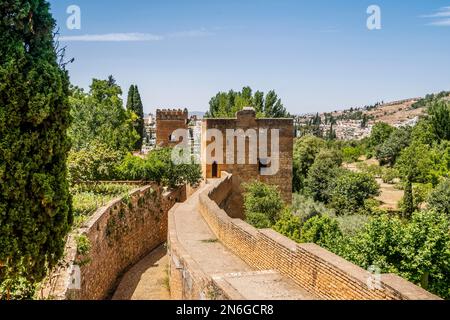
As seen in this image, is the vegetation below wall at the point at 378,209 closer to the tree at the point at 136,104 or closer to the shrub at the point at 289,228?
the shrub at the point at 289,228

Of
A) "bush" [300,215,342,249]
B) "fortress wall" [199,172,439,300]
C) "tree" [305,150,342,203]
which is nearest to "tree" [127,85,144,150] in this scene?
"tree" [305,150,342,203]

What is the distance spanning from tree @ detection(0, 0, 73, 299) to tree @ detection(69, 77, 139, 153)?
18.9m

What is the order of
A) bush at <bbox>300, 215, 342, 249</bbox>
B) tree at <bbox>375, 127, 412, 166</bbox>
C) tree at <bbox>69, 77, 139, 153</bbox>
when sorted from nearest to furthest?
bush at <bbox>300, 215, 342, 249</bbox> → tree at <bbox>69, 77, 139, 153</bbox> → tree at <bbox>375, 127, 412, 166</bbox>

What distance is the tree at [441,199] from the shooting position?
31.6m

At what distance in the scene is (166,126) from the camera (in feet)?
133

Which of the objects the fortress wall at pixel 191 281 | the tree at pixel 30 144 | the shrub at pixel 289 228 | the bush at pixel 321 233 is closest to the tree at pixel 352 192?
the bush at pixel 321 233

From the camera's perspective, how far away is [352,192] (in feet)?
120

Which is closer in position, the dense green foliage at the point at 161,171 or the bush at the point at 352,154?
the dense green foliage at the point at 161,171

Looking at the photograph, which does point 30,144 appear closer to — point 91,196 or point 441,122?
point 91,196

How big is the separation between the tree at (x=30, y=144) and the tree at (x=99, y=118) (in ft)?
62.0

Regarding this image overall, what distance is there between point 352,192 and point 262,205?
19.1 m

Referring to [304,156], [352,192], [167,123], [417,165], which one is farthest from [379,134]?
[167,123]

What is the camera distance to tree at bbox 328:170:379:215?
1421 inches

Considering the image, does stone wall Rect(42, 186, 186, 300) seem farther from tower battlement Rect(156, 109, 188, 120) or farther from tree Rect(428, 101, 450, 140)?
tree Rect(428, 101, 450, 140)
